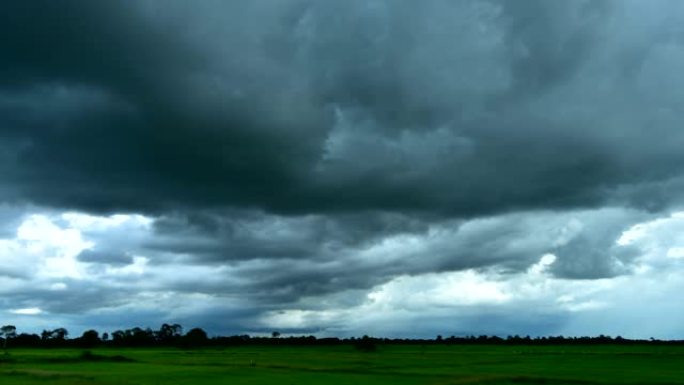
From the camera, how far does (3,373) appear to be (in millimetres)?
78812

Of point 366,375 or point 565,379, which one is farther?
point 366,375

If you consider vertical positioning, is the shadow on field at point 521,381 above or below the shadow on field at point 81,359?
below

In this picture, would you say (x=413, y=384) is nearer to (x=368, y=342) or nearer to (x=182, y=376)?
(x=182, y=376)

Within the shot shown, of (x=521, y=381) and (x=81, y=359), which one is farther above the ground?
(x=81, y=359)

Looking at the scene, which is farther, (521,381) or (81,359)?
(81,359)

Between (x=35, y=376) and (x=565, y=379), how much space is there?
51.8 metres

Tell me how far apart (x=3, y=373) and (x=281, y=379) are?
113 feet

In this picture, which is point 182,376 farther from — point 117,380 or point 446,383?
point 446,383

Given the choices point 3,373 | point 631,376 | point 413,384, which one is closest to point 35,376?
point 3,373

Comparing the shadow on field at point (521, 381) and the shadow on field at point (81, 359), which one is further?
the shadow on field at point (81, 359)

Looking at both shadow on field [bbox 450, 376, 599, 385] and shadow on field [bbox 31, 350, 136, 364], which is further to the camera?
shadow on field [bbox 31, 350, 136, 364]

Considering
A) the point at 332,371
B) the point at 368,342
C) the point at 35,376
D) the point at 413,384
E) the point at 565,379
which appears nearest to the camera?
the point at 413,384

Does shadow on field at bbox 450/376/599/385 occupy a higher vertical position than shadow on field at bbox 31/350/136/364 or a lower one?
lower

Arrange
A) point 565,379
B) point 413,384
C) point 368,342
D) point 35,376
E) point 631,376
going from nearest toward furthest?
point 413,384
point 565,379
point 631,376
point 35,376
point 368,342
